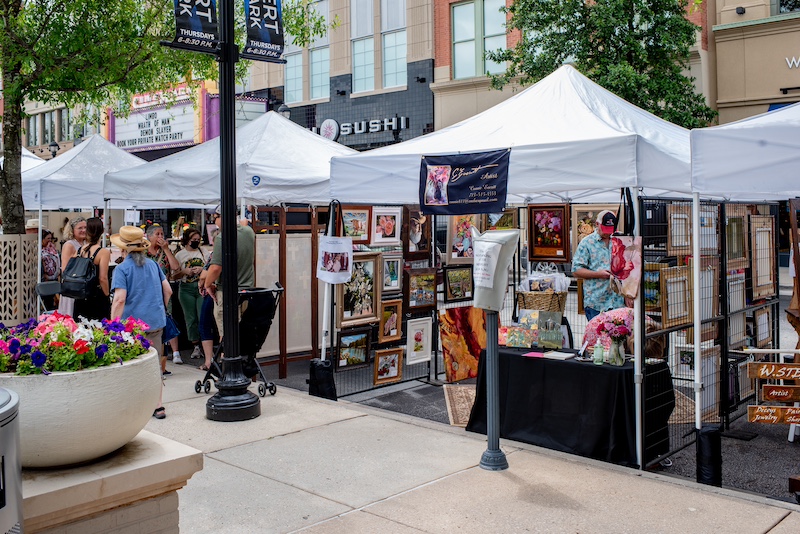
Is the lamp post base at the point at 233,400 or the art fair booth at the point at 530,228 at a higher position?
the art fair booth at the point at 530,228

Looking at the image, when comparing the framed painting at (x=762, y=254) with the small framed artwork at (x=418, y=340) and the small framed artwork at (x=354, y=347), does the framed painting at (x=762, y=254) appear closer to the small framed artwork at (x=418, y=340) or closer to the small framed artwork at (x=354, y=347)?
the small framed artwork at (x=418, y=340)

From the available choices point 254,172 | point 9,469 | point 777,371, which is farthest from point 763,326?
point 9,469

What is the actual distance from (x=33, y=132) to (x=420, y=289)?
41.6 meters

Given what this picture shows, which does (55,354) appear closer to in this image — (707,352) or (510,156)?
(510,156)

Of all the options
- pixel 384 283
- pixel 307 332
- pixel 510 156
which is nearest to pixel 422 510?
pixel 510 156

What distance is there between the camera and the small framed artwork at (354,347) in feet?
29.4

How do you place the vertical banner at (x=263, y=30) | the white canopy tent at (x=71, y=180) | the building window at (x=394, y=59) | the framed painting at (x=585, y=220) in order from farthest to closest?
the building window at (x=394, y=59) → the white canopy tent at (x=71, y=180) → the framed painting at (x=585, y=220) → the vertical banner at (x=263, y=30)

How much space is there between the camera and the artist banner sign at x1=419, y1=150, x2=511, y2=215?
22.6 ft

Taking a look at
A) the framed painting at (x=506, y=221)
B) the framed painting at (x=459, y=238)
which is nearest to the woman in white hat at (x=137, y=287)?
the framed painting at (x=459, y=238)

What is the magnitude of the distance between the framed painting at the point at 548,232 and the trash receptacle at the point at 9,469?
23.7 ft

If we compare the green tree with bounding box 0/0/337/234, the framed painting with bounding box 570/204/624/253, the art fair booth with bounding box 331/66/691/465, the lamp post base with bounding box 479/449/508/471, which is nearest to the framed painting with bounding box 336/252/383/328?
the art fair booth with bounding box 331/66/691/465

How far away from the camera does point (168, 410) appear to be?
7.73 m

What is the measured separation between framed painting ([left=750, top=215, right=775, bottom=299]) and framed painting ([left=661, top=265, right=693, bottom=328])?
4.45ft

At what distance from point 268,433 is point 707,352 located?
13.1ft
